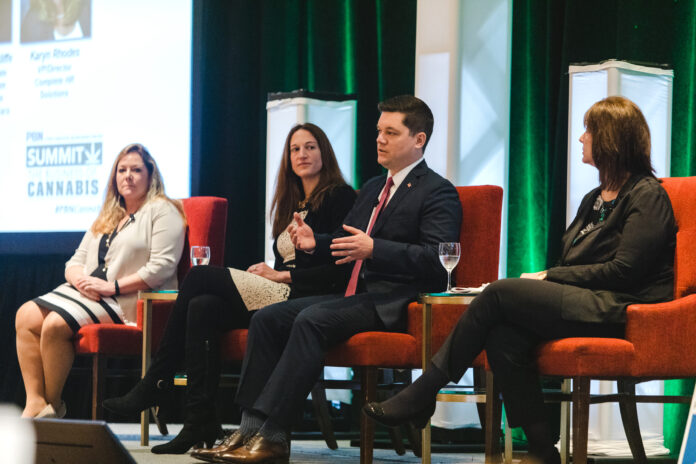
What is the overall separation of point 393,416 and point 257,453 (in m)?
0.43

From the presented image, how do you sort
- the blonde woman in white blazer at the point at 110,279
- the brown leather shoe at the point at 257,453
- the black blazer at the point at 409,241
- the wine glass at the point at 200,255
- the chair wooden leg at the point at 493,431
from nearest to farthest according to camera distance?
the brown leather shoe at the point at 257,453, the chair wooden leg at the point at 493,431, the black blazer at the point at 409,241, the wine glass at the point at 200,255, the blonde woman in white blazer at the point at 110,279

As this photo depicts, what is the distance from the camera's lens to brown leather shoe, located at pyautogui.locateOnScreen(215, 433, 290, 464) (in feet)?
8.08

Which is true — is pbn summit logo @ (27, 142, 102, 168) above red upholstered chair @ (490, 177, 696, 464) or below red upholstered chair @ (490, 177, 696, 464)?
above

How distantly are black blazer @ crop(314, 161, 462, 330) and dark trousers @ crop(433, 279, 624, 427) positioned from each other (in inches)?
16.3

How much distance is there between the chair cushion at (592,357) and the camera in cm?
224

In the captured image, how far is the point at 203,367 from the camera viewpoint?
2.95m

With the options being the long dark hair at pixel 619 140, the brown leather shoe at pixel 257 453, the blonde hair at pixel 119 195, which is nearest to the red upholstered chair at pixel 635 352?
the long dark hair at pixel 619 140

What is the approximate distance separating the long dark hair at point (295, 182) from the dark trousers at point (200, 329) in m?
0.39

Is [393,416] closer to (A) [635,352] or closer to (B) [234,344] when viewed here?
(A) [635,352]

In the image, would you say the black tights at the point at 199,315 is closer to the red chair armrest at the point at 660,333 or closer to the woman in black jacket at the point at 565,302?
the woman in black jacket at the point at 565,302

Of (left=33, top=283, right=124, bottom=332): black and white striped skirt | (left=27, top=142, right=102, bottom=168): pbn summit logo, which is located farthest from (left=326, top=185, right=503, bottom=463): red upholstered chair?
(left=27, top=142, right=102, bottom=168): pbn summit logo

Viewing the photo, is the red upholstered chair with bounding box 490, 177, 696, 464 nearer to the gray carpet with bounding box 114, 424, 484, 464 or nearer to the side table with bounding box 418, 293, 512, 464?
the side table with bounding box 418, 293, 512, 464

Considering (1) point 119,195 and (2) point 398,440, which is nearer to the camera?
(2) point 398,440

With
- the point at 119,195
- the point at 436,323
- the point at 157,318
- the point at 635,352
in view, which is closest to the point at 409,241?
the point at 436,323
